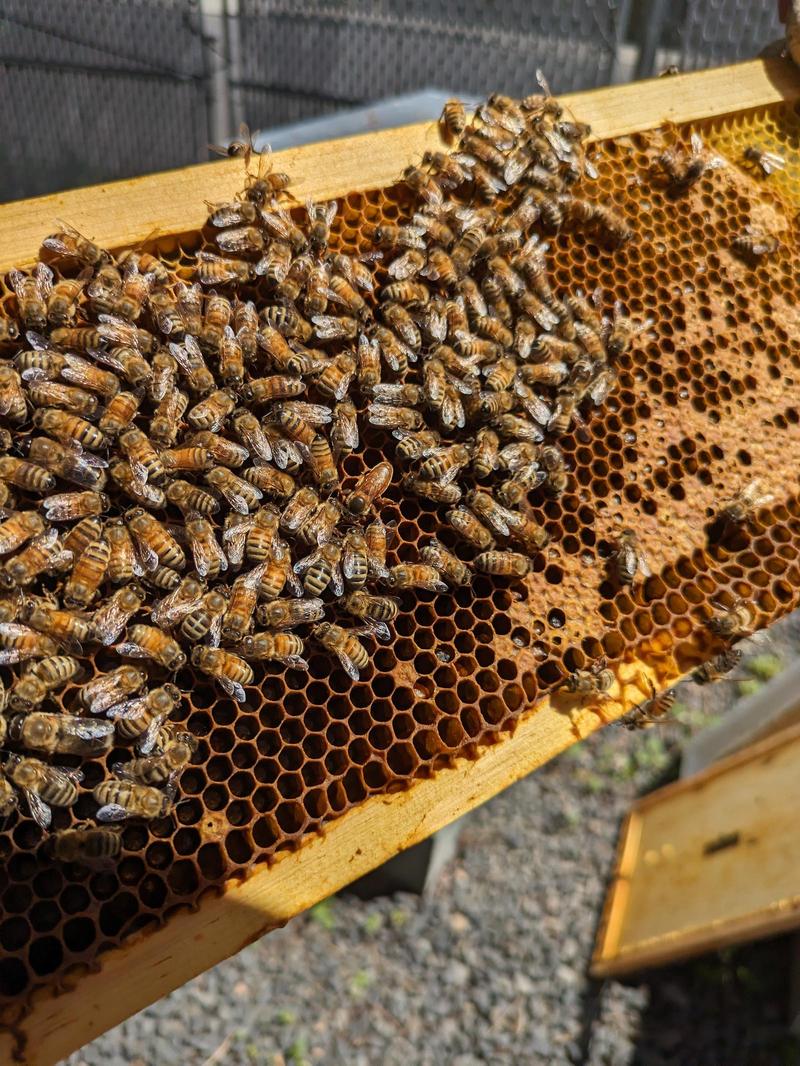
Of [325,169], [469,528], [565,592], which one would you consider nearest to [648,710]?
[565,592]

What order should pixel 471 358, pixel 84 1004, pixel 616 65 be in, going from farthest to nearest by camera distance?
pixel 616 65, pixel 471 358, pixel 84 1004

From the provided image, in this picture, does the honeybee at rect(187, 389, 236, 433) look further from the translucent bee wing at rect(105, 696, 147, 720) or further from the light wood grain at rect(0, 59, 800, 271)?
the translucent bee wing at rect(105, 696, 147, 720)

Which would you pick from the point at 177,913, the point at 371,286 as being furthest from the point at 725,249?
the point at 177,913

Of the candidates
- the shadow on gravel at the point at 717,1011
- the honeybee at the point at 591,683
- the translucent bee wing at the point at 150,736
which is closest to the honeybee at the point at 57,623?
the translucent bee wing at the point at 150,736

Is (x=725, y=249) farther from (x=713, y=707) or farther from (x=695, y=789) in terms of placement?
(x=713, y=707)

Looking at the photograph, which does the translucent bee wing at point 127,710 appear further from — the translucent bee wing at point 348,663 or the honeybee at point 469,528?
the honeybee at point 469,528

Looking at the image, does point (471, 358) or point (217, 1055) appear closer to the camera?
point (471, 358)

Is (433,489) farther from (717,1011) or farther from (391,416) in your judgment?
(717,1011)
